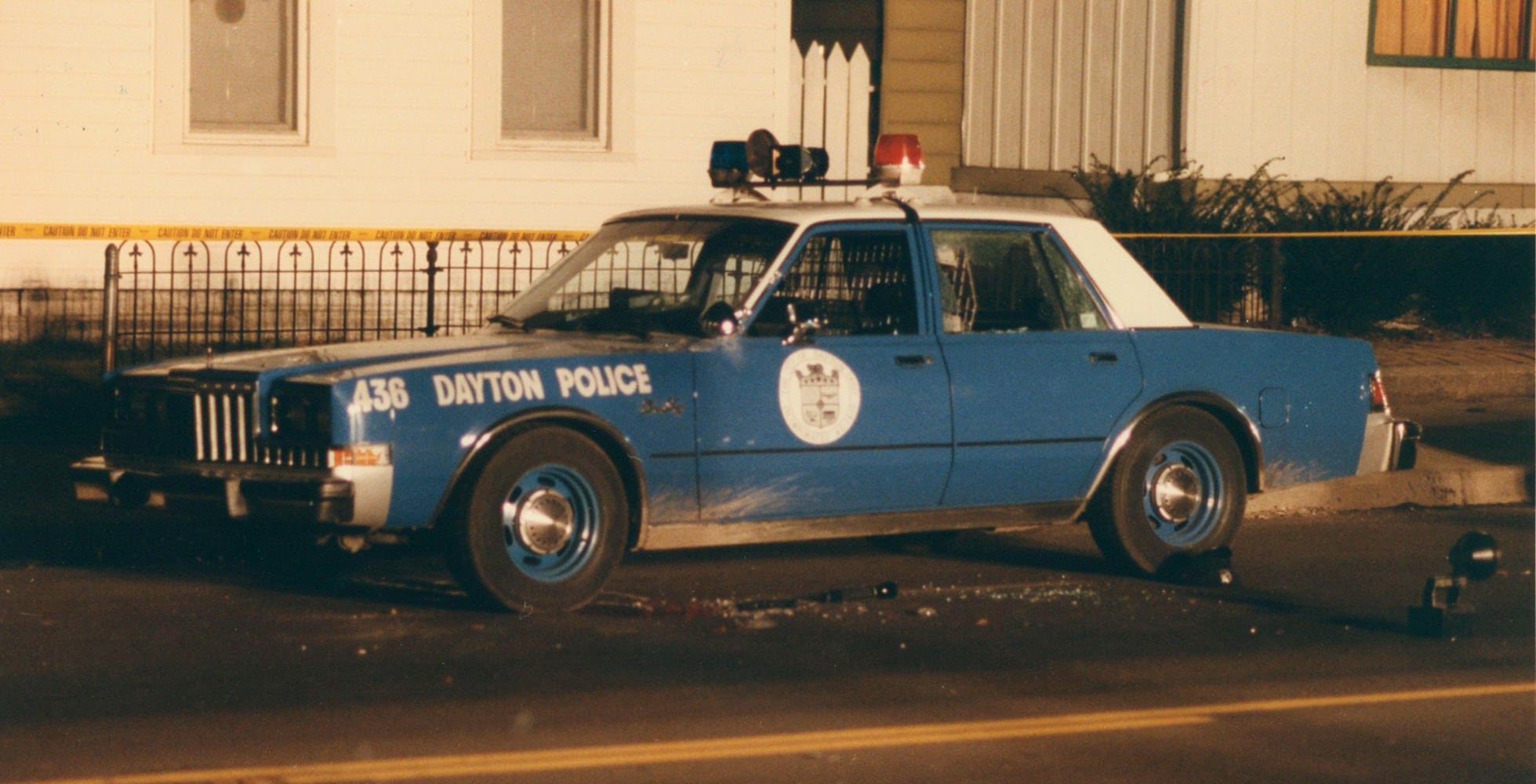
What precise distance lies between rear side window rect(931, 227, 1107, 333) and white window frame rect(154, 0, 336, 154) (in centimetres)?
769

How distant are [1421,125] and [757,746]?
1253 centimetres

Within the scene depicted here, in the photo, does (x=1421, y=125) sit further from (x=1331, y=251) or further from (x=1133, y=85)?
(x=1133, y=85)

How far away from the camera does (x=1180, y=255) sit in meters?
14.9

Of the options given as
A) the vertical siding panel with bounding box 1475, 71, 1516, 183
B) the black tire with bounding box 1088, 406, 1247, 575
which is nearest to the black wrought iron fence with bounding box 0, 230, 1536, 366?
the vertical siding panel with bounding box 1475, 71, 1516, 183

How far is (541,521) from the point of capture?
7.50 metres

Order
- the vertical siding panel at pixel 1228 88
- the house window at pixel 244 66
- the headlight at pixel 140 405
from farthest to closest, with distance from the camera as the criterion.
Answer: the vertical siding panel at pixel 1228 88, the house window at pixel 244 66, the headlight at pixel 140 405

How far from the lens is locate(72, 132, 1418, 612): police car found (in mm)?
7266

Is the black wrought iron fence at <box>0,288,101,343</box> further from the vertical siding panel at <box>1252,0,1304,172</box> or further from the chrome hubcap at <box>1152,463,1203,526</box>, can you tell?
the vertical siding panel at <box>1252,0,1304,172</box>

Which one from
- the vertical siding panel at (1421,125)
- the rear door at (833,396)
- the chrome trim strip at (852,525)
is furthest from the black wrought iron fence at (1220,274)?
the rear door at (833,396)

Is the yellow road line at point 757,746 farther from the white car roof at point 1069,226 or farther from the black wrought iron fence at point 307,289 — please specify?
the black wrought iron fence at point 307,289

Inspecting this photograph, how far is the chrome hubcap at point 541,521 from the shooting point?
294 inches

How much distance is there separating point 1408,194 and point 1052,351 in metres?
8.91

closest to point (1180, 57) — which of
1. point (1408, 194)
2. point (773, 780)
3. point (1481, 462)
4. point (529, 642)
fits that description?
point (1408, 194)

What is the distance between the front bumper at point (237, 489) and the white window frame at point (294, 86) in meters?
7.30
